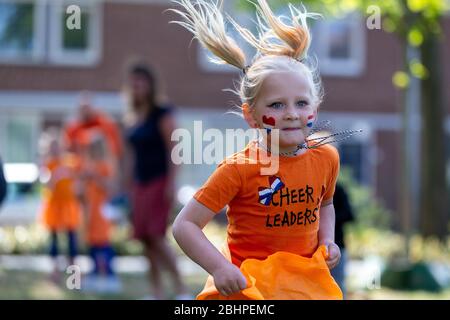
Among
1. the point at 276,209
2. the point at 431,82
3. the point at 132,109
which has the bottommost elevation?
the point at 276,209

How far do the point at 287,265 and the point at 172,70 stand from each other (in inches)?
855

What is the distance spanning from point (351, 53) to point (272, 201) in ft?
74.6

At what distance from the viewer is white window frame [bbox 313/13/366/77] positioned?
2572cm

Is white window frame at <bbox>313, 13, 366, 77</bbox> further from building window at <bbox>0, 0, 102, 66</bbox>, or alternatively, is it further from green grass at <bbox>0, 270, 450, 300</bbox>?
green grass at <bbox>0, 270, 450, 300</bbox>

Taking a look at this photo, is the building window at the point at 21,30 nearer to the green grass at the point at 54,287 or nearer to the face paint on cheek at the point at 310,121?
the green grass at the point at 54,287

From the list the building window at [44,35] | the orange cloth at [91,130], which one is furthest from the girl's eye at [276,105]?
the building window at [44,35]

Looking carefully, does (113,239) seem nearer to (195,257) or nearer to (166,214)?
(166,214)

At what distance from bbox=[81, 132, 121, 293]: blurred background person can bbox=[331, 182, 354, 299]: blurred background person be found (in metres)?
4.47

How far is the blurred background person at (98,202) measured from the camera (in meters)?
10.2

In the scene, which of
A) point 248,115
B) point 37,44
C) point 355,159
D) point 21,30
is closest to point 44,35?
point 37,44

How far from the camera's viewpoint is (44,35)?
82.2ft

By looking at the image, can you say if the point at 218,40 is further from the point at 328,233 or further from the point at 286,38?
the point at 328,233
